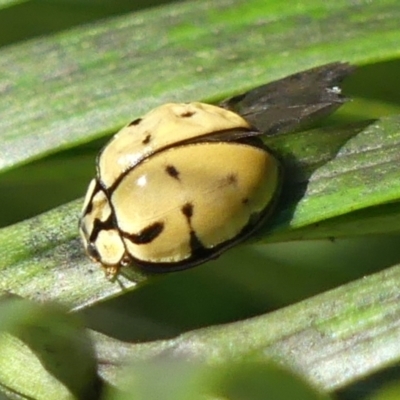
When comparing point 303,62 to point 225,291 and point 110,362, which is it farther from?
point 110,362

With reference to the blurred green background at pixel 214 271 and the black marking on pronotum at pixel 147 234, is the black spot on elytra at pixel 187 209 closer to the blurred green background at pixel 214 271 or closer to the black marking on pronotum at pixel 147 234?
the black marking on pronotum at pixel 147 234

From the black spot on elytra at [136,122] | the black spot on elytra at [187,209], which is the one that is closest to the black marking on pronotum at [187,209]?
the black spot on elytra at [187,209]

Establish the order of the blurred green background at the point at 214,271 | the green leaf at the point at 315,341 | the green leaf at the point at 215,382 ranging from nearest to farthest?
the green leaf at the point at 215,382 < the green leaf at the point at 315,341 < the blurred green background at the point at 214,271

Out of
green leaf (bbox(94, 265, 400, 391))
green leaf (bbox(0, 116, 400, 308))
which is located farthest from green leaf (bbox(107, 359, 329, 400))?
green leaf (bbox(0, 116, 400, 308))

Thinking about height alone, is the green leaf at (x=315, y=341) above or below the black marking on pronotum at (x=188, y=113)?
below

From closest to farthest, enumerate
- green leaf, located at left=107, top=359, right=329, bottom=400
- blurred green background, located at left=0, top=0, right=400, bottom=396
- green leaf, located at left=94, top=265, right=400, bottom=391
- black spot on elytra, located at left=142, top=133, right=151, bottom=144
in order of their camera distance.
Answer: green leaf, located at left=107, top=359, right=329, bottom=400 → green leaf, located at left=94, top=265, right=400, bottom=391 → black spot on elytra, located at left=142, top=133, right=151, bottom=144 → blurred green background, located at left=0, top=0, right=400, bottom=396

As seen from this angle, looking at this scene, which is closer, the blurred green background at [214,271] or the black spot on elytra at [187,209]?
the black spot on elytra at [187,209]

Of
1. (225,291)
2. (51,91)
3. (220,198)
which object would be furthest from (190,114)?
(225,291)

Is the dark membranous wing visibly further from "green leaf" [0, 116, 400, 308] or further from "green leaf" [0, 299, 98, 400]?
"green leaf" [0, 299, 98, 400]
